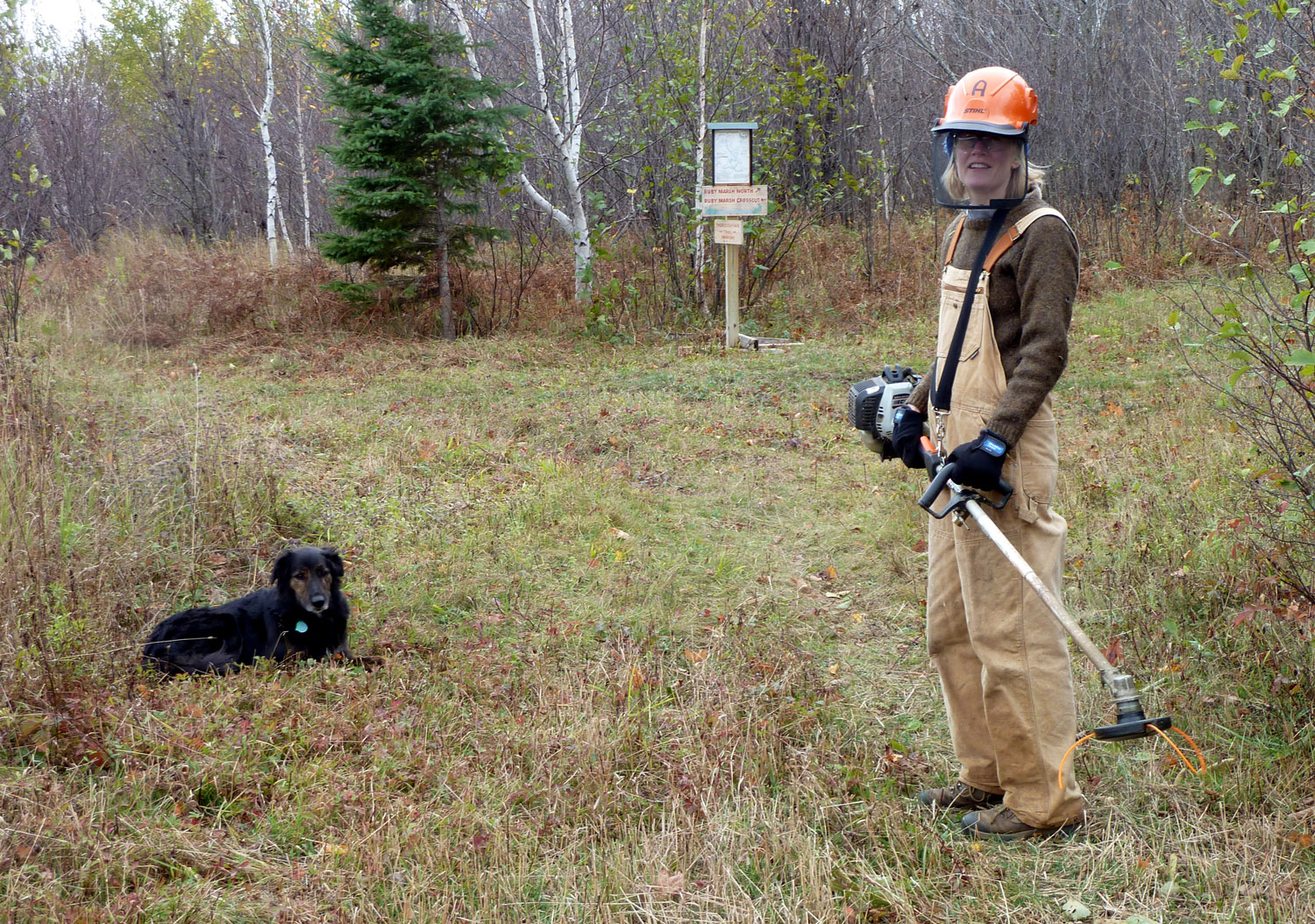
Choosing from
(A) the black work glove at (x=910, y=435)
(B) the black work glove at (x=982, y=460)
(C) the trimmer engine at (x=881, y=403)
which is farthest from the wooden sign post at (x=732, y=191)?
(B) the black work glove at (x=982, y=460)

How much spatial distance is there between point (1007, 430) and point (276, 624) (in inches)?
139

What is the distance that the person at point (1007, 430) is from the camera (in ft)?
9.14

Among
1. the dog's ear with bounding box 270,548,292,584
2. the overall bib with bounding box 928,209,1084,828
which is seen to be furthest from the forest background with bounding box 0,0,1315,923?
the dog's ear with bounding box 270,548,292,584

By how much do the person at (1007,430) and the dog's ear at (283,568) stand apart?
3.13 m

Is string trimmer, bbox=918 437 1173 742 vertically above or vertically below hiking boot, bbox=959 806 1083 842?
above

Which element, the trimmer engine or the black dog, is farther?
the black dog

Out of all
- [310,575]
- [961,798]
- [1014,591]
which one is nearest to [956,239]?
[1014,591]

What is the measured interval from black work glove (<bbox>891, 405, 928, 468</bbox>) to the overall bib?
271 mm

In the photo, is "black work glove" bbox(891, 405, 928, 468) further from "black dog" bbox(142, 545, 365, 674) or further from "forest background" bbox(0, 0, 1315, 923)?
"black dog" bbox(142, 545, 365, 674)

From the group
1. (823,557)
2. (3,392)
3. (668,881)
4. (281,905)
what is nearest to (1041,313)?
(668,881)

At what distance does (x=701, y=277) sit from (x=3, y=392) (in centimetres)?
1005

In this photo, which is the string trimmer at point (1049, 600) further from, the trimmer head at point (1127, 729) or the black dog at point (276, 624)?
the black dog at point (276, 624)

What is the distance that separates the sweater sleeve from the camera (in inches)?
109

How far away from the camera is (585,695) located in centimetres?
420
